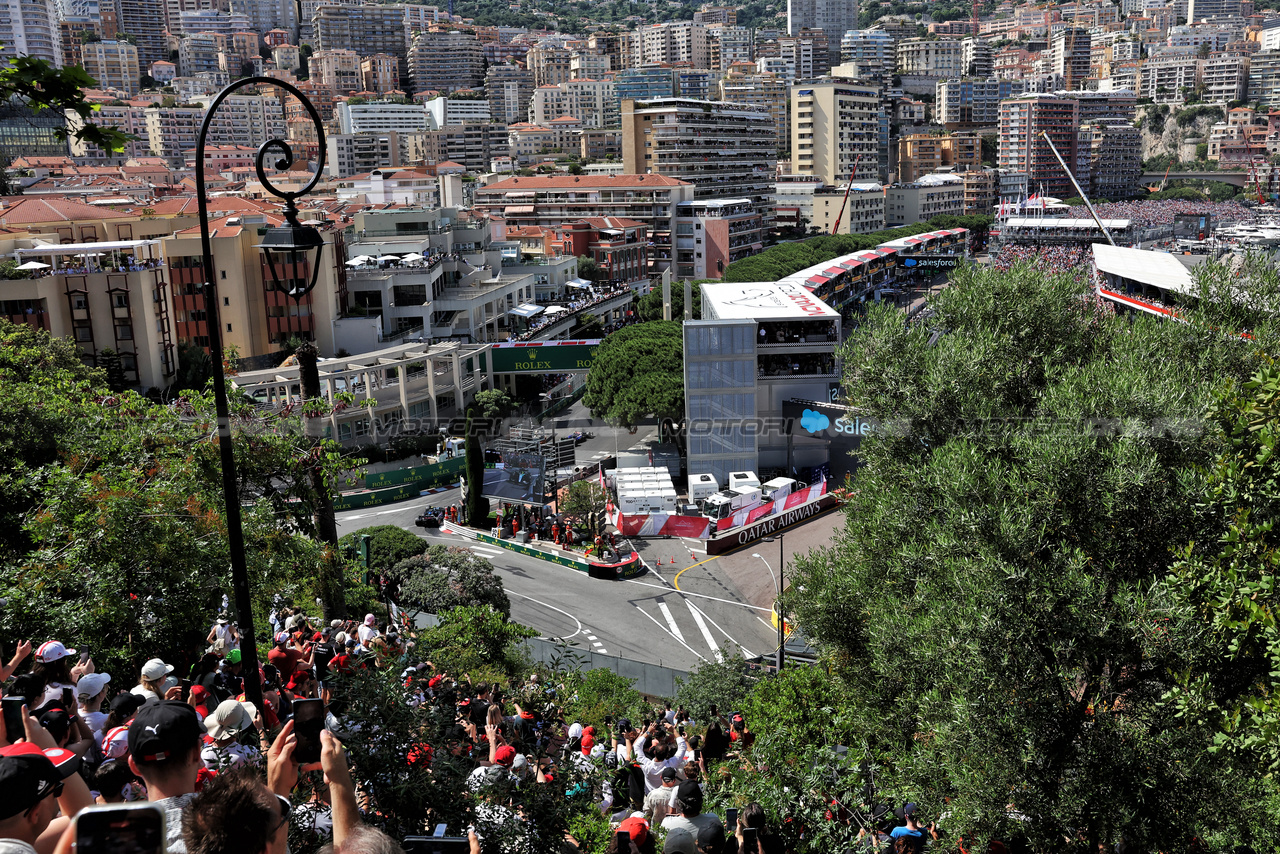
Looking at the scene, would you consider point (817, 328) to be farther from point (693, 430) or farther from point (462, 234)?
point (462, 234)

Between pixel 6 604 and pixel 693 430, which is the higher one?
pixel 6 604

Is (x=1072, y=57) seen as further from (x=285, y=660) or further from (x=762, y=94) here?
(x=285, y=660)

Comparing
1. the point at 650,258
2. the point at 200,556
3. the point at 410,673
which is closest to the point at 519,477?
the point at 200,556

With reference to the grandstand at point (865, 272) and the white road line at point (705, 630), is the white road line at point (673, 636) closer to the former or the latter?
the white road line at point (705, 630)

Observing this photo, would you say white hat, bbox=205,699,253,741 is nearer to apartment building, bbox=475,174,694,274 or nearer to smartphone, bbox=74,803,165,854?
smartphone, bbox=74,803,165,854

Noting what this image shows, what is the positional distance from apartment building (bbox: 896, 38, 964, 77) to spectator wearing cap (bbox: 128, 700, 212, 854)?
655 feet

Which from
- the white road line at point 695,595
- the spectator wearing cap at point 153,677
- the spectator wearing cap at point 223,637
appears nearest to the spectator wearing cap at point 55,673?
the spectator wearing cap at point 153,677

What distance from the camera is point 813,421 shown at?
112 ft

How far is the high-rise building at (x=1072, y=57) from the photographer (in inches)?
7475

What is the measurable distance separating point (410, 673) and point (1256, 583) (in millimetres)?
6891

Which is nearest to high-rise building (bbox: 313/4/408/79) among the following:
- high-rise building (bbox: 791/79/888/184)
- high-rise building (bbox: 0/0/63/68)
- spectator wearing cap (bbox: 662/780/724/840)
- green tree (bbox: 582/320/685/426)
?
high-rise building (bbox: 0/0/63/68)

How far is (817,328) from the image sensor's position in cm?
3525

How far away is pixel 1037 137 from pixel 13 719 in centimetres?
14994

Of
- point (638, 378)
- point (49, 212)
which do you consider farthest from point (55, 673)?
point (49, 212)
